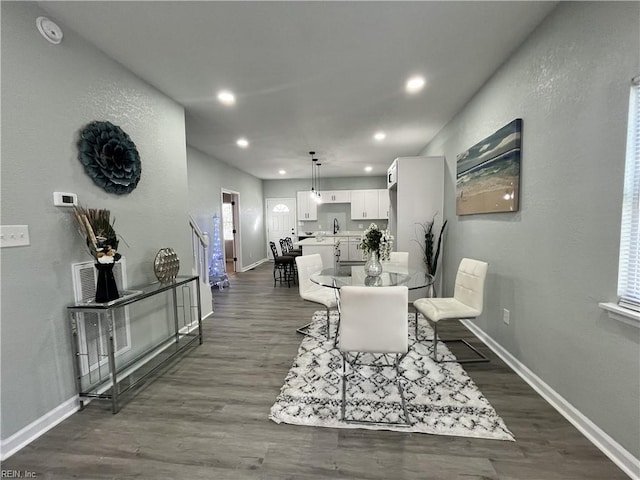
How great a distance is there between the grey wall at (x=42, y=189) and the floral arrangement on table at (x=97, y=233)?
0.40 feet

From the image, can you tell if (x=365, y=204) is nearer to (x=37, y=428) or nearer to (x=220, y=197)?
(x=220, y=197)

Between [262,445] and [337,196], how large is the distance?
23.5ft

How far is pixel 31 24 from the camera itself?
1.70 m

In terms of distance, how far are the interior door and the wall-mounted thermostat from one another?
7.06m

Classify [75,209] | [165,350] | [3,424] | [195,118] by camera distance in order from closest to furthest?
[3,424] < [75,209] < [165,350] < [195,118]

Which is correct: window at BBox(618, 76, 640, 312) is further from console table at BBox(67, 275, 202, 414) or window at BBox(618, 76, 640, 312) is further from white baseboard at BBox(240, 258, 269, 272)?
white baseboard at BBox(240, 258, 269, 272)

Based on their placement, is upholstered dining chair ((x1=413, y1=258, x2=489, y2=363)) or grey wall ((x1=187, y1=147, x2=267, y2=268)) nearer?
upholstered dining chair ((x1=413, y1=258, x2=489, y2=363))

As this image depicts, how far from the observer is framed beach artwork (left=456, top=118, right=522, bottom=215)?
2.29 meters

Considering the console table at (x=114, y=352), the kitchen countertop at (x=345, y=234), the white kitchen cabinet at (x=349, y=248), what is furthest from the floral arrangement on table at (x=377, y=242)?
the white kitchen cabinet at (x=349, y=248)

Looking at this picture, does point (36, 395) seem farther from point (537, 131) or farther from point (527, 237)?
point (537, 131)

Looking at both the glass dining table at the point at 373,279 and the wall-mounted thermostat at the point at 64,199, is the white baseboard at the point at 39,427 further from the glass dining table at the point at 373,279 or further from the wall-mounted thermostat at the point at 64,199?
the glass dining table at the point at 373,279

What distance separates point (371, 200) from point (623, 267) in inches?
268

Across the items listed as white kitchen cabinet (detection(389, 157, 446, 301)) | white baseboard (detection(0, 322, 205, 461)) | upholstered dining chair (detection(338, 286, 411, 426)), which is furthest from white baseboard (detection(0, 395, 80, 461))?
white kitchen cabinet (detection(389, 157, 446, 301))

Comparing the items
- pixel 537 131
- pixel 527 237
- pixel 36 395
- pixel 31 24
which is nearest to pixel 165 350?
pixel 36 395
